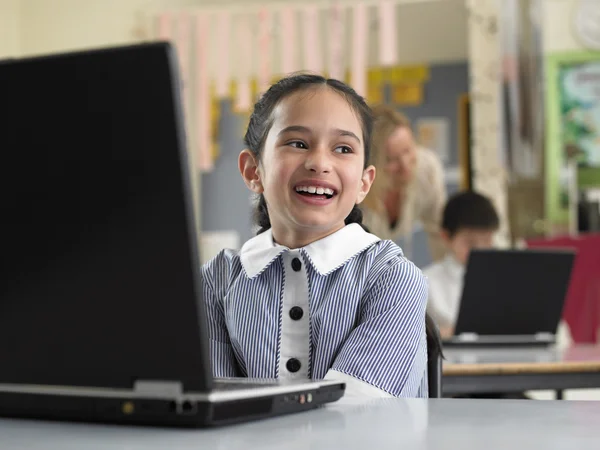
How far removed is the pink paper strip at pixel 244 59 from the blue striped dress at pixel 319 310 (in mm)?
3996

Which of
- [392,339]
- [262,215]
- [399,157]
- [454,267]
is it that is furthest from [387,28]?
[392,339]

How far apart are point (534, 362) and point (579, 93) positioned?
2932 mm

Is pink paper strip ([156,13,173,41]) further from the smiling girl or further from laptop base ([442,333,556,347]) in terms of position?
the smiling girl

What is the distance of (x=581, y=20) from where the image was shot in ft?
14.9

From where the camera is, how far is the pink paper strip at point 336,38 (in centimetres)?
494

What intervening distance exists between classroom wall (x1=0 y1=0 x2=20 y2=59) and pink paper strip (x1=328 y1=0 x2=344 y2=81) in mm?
2039

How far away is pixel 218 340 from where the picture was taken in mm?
1250

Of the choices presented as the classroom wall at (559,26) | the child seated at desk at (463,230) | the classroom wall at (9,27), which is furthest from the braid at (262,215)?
the classroom wall at (9,27)

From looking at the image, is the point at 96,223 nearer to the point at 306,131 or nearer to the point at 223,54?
the point at 306,131

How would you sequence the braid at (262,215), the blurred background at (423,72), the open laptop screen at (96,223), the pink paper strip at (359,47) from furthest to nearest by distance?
the pink paper strip at (359,47)
the blurred background at (423,72)
the braid at (262,215)
the open laptop screen at (96,223)

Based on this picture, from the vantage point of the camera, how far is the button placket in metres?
1.18

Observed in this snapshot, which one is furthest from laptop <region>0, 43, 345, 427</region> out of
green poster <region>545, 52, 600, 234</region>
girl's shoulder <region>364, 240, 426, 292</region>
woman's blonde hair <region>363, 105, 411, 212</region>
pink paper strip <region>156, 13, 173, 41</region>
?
pink paper strip <region>156, 13, 173, 41</region>

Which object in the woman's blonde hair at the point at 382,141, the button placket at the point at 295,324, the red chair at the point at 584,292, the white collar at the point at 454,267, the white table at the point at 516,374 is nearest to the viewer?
the button placket at the point at 295,324

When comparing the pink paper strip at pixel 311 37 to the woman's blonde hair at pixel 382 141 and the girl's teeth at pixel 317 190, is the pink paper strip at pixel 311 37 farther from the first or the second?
the girl's teeth at pixel 317 190
